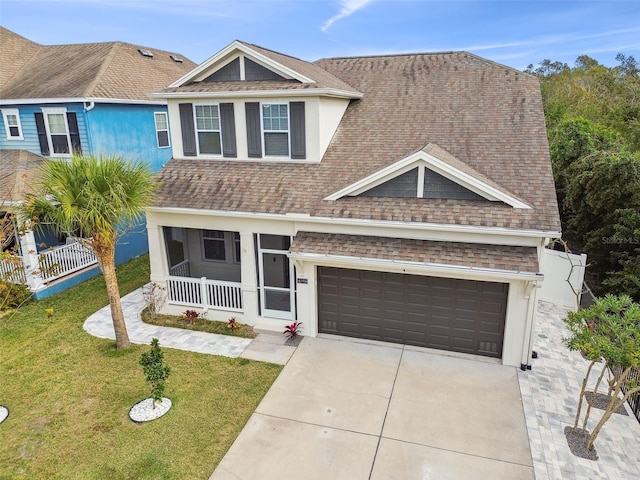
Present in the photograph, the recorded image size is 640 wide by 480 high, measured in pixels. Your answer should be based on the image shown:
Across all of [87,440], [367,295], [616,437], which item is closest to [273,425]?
[87,440]

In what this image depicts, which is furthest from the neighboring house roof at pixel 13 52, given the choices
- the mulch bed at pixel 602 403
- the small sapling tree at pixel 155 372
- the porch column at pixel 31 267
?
the mulch bed at pixel 602 403

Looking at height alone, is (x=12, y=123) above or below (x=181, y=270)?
above

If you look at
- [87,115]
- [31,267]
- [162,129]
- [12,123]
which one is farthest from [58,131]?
[31,267]

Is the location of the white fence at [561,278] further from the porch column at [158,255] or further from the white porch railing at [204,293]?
the porch column at [158,255]

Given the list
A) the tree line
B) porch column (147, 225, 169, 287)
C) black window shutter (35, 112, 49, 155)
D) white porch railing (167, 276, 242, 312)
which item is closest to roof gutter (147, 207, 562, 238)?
porch column (147, 225, 169, 287)

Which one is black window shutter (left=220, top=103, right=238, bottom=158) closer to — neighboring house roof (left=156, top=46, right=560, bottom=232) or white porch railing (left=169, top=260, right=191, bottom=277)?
neighboring house roof (left=156, top=46, right=560, bottom=232)

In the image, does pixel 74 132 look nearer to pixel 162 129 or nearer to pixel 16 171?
pixel 16 171
